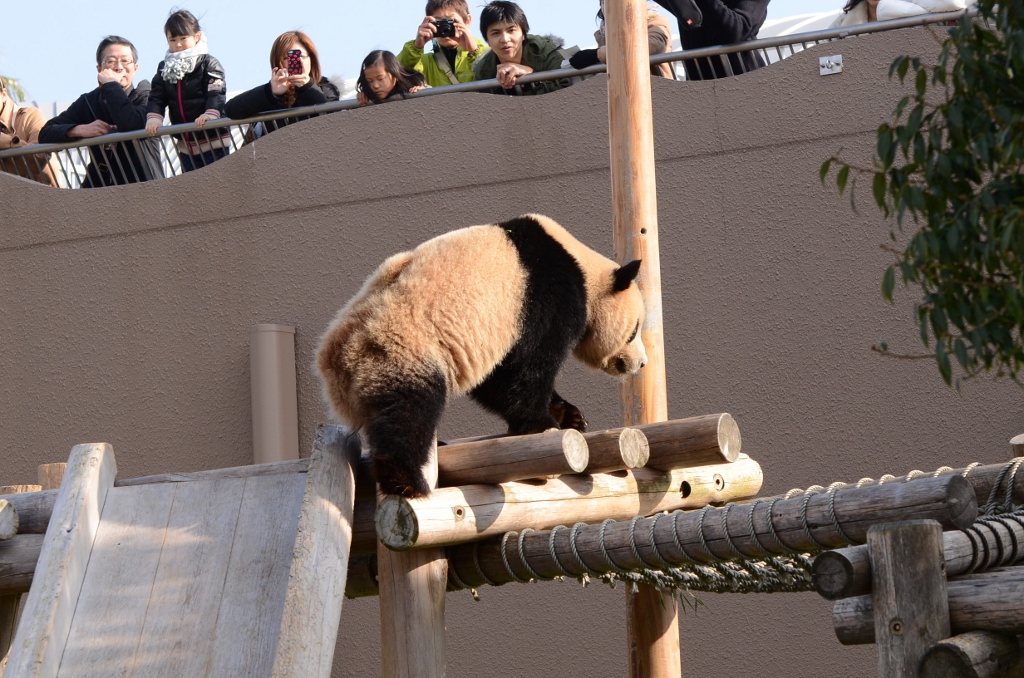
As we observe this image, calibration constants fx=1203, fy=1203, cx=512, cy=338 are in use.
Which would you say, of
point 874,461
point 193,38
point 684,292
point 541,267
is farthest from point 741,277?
point 193,38

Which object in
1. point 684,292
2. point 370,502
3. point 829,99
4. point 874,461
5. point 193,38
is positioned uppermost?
point 193,38

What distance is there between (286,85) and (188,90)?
671mm

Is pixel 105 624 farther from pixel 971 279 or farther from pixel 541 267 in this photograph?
pixel 971 279

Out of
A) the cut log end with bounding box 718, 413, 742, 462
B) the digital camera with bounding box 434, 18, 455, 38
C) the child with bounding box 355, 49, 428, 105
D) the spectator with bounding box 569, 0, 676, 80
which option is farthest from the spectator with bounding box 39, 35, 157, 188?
the cut log end with bounding box 718, 413, 742, 462

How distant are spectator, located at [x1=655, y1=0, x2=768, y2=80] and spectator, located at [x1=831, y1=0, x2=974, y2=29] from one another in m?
0.40

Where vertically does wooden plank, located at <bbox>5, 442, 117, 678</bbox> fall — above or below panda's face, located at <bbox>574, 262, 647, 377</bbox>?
below

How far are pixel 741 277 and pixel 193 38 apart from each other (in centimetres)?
341

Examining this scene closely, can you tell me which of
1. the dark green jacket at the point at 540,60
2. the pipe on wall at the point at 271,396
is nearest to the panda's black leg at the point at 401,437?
the pipe on wall at the point at 271,396

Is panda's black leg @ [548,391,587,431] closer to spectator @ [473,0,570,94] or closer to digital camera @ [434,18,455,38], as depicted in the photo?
spectator @ [473,0,570,94]

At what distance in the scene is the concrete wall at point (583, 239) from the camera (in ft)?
18.5

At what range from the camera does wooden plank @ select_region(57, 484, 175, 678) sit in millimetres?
2996

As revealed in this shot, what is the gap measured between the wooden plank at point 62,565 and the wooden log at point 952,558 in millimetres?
1834

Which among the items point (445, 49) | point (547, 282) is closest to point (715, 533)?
point (547, 282)

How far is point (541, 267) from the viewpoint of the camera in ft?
12.4
